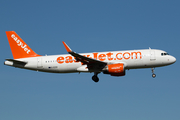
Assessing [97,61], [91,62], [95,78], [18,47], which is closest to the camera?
[97,61]

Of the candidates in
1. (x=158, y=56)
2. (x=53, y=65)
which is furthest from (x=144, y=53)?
(x=53, y=65)

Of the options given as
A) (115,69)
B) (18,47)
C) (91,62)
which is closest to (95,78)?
(91,62)

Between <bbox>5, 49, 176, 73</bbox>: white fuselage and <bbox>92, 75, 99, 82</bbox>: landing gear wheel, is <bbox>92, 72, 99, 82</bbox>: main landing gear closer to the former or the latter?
<bbox>92, 75, 99, 82</bbox>: landing gear wheel

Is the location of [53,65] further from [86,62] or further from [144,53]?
[144,53]

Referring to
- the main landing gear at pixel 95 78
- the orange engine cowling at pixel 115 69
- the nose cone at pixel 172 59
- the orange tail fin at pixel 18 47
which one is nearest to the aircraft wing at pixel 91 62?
the orange engine cowling at pixel 115 69

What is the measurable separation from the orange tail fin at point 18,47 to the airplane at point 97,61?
0.36 meters

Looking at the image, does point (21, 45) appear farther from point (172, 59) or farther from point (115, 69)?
point (172, 59)

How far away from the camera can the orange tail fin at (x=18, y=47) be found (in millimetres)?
45500

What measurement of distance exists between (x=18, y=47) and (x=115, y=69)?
16.7 meters

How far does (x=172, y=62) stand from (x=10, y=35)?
2610 cm

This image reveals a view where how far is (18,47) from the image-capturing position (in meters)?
46.0

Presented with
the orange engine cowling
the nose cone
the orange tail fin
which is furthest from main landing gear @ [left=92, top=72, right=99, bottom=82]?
the nose cone

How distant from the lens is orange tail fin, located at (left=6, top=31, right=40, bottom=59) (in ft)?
Answer: 149

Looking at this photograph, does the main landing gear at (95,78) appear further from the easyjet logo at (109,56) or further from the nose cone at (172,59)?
the nose cone at (172,59)
